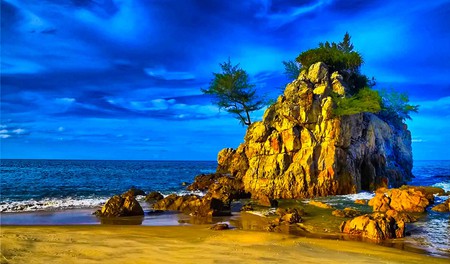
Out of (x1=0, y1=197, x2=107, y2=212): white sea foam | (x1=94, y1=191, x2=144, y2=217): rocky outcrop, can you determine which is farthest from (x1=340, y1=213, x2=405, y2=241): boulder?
(x1=0, y1=197, x2=107, y2=212): white sea foam

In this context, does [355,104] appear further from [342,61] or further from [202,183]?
[202,183]

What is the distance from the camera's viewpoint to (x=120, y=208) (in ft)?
66.3

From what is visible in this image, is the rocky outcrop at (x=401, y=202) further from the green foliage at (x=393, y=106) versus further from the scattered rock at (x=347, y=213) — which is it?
the green foliage at (x=393, y=106)

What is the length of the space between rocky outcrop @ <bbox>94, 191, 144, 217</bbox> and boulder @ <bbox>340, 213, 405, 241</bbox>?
12177 millimetres

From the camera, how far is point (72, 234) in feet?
45.2

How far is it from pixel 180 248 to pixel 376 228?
28.4 ft

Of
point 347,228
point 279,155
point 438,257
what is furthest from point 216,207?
point 438,257

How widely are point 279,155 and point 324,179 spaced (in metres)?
4.32

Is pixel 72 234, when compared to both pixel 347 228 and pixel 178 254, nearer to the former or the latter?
pixel 178 254

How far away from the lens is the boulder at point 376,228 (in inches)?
569

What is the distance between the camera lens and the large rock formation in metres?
28.3

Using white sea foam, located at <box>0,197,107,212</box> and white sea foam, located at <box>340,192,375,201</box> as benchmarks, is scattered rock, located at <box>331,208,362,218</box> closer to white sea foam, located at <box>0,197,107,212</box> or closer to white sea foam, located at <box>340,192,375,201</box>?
white sea foam, located at <box>340,192,375,201</box>

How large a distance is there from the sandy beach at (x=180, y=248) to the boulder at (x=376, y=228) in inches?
61.5

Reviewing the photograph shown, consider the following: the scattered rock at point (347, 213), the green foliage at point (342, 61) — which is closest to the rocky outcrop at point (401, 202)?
the scattered rock at point (347, 213)
